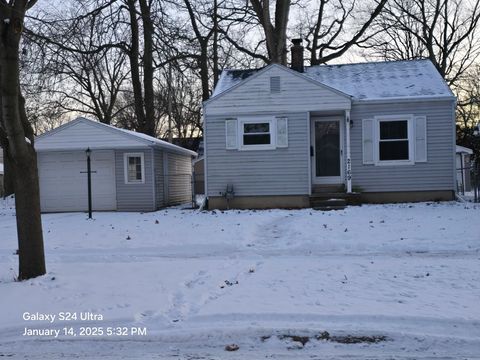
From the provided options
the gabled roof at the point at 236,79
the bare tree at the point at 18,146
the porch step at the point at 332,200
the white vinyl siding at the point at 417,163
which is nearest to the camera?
the bare tree at the point at 18,146

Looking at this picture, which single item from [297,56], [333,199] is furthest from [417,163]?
[297,56]

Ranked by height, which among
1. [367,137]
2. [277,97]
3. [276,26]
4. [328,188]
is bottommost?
[328,188]

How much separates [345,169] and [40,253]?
11.2 m

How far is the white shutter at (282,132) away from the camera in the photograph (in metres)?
16.3

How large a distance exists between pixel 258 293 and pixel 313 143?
11.1 metres

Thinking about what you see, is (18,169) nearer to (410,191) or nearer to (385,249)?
(385,249)

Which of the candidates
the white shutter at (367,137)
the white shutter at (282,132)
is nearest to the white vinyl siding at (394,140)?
the white shutter at (367,137)

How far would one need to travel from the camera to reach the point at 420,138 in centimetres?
1611

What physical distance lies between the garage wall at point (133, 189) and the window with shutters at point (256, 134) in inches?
153

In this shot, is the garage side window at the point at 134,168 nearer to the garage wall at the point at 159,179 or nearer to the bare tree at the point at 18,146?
the garage wall at the point at 159,179

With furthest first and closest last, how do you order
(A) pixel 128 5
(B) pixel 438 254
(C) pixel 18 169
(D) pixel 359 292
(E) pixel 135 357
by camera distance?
(A) pixel 128 5 < (B) pixel 438 254 < (C) pixel 18 169 < (D) pixel 359 292 < (E) pixel 135 357

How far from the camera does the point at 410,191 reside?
53.3ft

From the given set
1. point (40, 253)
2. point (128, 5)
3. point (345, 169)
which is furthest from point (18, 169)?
point (128, 5)

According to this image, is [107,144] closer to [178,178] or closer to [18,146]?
[178,178]
